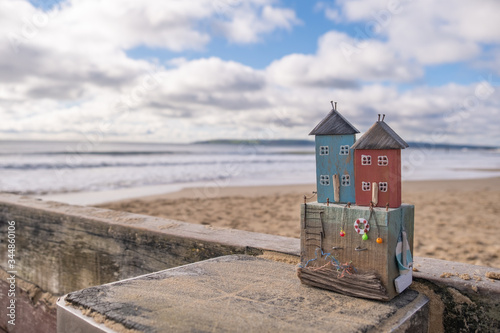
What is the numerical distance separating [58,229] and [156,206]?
6616mm

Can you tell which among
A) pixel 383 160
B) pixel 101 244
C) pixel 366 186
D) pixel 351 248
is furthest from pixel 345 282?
pixel 101 244

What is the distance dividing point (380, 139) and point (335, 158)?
0.67 ft

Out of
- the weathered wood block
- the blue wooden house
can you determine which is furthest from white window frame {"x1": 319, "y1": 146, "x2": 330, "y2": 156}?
the weathered wood block

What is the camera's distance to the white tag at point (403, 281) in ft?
4.67

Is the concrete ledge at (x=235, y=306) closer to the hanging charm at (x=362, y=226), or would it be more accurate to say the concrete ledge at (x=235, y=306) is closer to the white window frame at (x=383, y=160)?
the hanging charm at (x=362, y=226)

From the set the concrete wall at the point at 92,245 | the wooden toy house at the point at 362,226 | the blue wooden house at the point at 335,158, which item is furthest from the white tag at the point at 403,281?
the concrete wall at the point at 92,245

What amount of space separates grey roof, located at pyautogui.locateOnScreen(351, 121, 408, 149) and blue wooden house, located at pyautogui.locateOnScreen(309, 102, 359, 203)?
0.20 feet

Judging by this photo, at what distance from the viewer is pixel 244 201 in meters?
10.3

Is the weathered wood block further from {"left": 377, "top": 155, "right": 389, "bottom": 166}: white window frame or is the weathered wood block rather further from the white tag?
{"left": 377, "top": 155, "right": 389, "bottom": 166}: white window frame

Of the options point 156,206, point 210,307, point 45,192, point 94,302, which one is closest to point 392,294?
point 210,307

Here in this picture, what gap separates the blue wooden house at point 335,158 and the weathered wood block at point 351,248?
0.06 m

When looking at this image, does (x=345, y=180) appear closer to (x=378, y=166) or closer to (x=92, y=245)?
(x=378, y=166)

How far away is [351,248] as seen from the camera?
1.47 meters

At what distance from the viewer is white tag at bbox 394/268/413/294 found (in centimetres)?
142
